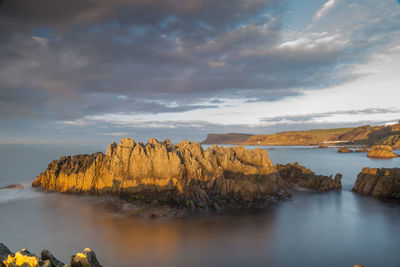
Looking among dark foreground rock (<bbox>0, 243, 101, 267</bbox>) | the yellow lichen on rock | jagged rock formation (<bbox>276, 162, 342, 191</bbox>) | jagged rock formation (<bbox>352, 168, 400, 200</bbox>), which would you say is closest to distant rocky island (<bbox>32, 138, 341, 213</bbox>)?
jagged rock formation (<bbox>276, 162, 342, 191</bbox>)

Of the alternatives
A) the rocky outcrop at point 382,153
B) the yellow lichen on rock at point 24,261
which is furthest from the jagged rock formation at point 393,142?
the yellow lichen on rock at point 24,261

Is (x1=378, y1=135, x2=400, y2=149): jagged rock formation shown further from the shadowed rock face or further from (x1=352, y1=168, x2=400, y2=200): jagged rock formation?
(x1=352, y1=168, x2=400, y2=200): jagged rock formation

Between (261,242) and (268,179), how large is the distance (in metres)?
10.5

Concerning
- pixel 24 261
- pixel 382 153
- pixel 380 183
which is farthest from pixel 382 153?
pixel 24 261

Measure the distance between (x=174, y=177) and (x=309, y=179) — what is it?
17.6m

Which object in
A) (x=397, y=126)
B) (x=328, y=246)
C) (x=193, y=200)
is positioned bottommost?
(x=328, y=246)

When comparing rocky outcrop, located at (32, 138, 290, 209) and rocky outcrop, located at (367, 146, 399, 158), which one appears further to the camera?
rocky outcrop, located at (367, 146, 399, 158)

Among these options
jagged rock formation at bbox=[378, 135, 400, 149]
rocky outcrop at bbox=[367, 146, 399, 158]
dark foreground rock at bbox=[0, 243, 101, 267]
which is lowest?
rocky outcrop at bbox=[367, 146, 399, 158]

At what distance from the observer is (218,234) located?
1565 cm

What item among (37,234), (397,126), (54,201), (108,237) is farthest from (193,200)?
(397,126)

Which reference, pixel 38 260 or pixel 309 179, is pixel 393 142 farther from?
pixel 38 260

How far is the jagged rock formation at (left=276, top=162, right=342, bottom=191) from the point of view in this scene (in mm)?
29031

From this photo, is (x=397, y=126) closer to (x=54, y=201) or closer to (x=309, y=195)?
(x=309, y=195)

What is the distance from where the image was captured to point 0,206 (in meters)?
21.9
